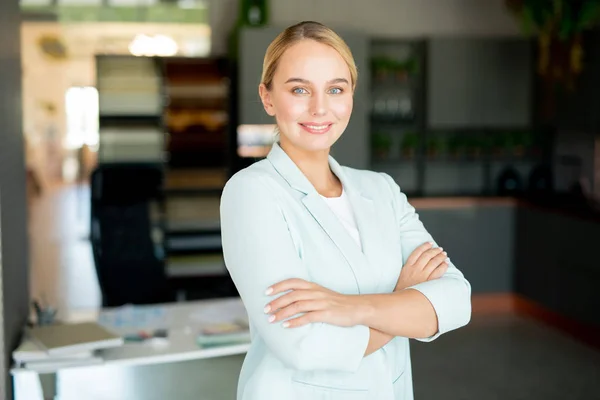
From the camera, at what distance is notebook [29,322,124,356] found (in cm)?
214

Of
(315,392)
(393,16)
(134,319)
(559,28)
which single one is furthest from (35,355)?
(393,16)

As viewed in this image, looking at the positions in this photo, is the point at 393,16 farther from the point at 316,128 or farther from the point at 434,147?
the point at 316,128

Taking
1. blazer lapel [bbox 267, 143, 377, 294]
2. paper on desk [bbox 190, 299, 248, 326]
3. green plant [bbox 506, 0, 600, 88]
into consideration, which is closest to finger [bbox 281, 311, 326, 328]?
blazer lapel [bbox 267, 143, 377, 294]

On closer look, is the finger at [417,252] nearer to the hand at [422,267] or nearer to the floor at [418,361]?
the hand at [422,267]

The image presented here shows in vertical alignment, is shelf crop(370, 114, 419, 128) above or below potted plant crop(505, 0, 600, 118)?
below

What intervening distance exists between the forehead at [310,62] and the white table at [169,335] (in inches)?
46.3

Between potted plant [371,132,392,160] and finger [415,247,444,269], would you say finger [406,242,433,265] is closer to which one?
finger [415,247,444,269]

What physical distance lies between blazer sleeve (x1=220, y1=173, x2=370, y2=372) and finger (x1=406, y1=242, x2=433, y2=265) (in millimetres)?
251

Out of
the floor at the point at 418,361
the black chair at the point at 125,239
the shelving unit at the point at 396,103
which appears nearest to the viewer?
the floor at the point at 418,361

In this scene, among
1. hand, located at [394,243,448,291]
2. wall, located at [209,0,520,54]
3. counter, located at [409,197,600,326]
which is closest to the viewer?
hand, located at [394,243,448,291]

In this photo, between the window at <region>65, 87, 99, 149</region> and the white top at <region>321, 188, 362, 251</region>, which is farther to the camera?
the window at <region>65, 87, 99, 149</region>

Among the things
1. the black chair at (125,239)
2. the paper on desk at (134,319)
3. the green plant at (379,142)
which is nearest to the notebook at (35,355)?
the paper on desk at (134,319)

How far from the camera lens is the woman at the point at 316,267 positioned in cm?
130

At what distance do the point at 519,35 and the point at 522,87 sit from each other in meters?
0.54
